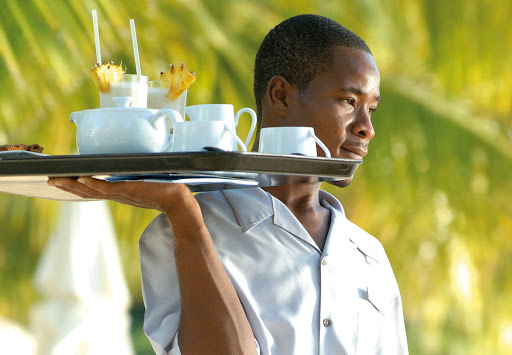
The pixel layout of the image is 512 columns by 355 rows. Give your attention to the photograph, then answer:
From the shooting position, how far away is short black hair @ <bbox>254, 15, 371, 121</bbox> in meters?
2.12

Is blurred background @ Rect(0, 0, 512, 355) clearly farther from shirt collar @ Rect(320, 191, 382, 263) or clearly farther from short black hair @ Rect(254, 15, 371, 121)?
shirt collar @ Rect(320, 191, 382, 263)

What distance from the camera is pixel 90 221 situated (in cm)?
489

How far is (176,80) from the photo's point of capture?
6.11ft

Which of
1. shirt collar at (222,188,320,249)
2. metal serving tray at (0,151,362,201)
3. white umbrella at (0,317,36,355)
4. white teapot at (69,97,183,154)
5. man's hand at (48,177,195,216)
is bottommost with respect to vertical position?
white umbrella at (0,317,36,355)

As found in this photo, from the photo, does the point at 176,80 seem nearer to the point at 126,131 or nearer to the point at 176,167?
the point at 126,131

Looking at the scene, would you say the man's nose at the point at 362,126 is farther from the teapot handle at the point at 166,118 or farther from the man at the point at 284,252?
the teapot handle at the point at 166,118

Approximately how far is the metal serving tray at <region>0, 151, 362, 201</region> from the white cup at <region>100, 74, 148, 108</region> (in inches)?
6.9

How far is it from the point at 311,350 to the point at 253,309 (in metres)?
0.18

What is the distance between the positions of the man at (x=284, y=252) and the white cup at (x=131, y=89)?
0.61 feet

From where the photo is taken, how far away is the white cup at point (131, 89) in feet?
5.84

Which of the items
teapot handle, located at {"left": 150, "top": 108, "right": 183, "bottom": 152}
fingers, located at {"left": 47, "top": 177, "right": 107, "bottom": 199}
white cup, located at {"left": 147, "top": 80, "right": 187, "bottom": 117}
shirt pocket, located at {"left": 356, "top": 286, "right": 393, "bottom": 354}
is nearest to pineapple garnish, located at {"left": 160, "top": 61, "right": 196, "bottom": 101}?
white cup, located at {"left": 147, "top": 80, "right": 187, "bottom": 117}

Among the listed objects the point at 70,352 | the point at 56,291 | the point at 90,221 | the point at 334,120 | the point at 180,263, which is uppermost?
the point at 334,120

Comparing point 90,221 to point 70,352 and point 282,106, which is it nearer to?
point 70,352

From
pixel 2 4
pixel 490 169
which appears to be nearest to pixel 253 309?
pixel 2 4
